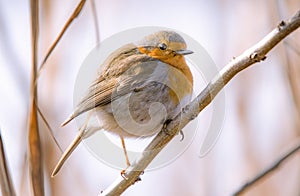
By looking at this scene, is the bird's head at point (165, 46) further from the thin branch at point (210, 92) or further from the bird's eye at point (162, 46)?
the thin branch at point (210, 92)

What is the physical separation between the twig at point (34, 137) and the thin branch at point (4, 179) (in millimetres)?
54

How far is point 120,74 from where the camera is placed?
2219 millimetres

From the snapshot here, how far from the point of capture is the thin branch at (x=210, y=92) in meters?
1.26

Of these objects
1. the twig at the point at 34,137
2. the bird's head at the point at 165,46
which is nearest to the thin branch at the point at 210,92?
the twig at the point at 34,137

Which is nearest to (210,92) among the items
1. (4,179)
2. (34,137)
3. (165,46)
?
(34,137)

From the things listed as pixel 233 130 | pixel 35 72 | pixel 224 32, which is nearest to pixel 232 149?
pixel 233 130

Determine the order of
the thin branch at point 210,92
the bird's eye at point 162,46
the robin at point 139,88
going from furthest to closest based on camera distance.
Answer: the bird's eye at point 162,46, the robin at point 139,88, the thin branch at point 210,92

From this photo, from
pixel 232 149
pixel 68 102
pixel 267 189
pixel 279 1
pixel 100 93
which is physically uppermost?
pixel 279 1

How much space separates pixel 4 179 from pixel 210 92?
60cm

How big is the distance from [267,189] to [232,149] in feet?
1.14

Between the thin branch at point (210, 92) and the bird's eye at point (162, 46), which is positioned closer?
the thin branch at point (210, 92)

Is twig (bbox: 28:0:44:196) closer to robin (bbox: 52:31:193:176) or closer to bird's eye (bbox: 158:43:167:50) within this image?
robin (bbox: 52:31:193:176)

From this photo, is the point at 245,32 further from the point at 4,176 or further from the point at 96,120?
the point at 4,176

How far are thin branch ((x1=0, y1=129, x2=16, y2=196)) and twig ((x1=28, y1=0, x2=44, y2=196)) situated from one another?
5cm
